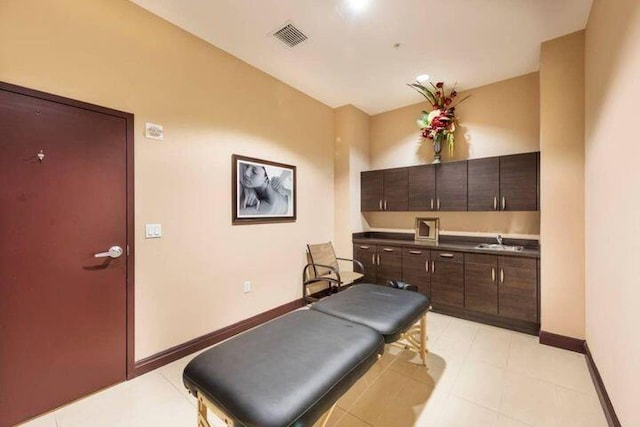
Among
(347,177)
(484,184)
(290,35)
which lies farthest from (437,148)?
(290,35)

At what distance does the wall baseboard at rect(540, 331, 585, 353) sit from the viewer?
2.50 m

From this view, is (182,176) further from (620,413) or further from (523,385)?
(620,413)

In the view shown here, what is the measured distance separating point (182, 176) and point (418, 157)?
10.9 ft

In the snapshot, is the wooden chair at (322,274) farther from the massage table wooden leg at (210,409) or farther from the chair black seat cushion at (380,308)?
the massage table wooden leg at (210,409)

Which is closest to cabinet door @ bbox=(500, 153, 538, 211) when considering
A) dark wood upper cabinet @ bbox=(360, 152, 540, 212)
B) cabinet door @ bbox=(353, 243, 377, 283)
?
dark wood upper cabinet @ bbox=(360, 152, 540, 212)

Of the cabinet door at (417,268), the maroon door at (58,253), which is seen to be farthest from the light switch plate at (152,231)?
the cabinet door at (417,268)

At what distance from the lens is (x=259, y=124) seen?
10.4 feet

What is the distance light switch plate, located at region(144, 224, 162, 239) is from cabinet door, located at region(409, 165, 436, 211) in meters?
3.16

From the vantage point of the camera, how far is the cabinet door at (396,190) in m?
3.96

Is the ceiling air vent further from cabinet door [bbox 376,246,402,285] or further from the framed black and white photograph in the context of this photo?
cabinet door [bbox 376,246,402,285]

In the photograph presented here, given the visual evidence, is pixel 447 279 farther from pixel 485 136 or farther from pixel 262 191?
pixel 262 191

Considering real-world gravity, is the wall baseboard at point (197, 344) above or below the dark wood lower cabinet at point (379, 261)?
below

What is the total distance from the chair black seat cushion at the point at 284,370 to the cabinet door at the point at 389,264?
226cm

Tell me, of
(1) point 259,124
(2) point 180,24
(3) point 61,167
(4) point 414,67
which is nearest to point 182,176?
(3) point 61,167
